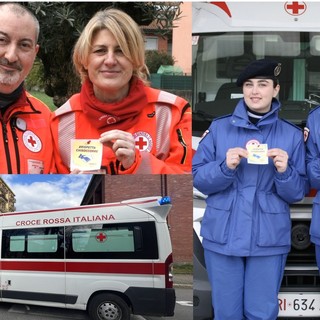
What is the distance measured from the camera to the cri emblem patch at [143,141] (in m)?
3.07

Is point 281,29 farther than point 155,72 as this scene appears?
Yes

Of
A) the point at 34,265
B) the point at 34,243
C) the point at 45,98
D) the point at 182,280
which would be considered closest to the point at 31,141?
the point at 45,98

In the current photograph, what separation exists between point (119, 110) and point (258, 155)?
737 millimetres

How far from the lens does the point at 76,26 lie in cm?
300

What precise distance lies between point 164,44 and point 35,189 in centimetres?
100

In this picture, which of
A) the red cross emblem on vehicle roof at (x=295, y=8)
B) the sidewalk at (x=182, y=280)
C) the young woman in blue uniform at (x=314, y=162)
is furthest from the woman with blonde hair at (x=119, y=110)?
the red cross emblem on vehicle roof at (x=295, y=8)

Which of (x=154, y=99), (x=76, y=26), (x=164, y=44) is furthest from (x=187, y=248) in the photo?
(x=76, y=26)

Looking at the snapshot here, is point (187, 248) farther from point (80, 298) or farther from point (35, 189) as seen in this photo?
point (35, 189)

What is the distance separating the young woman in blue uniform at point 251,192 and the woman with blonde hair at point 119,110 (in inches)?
9.4

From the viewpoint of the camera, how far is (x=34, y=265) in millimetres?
3117

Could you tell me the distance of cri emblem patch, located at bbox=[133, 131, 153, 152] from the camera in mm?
3072

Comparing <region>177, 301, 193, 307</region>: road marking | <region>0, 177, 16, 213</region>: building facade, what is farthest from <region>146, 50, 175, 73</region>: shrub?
<region>177, 301, 193, 307</region>: road marking

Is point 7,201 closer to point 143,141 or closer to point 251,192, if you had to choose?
point 143,141

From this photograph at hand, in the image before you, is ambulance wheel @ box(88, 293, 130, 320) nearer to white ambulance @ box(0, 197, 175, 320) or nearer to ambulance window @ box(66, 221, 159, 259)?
white ambulance @ box(0, 197, 175, 320)
